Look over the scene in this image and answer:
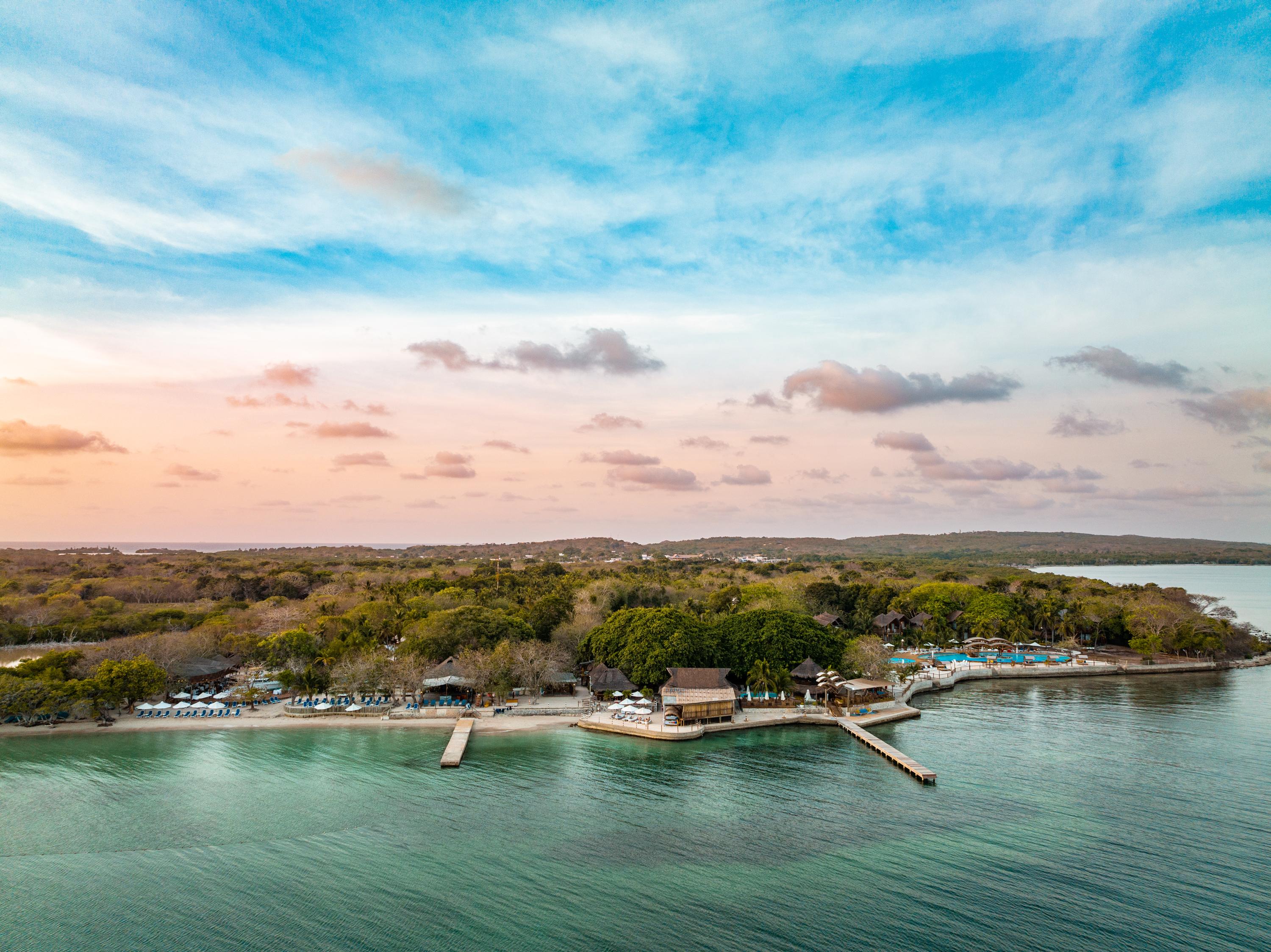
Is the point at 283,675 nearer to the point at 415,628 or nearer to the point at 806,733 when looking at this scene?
the point at 415,628

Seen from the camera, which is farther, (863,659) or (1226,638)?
(1226,638)

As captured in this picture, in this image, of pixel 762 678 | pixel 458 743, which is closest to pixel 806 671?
pixel 762 678

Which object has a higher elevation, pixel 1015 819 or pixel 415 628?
pixel 415 628

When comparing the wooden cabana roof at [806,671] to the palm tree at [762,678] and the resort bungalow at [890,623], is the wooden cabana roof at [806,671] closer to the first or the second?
the palm tree at [762,678]

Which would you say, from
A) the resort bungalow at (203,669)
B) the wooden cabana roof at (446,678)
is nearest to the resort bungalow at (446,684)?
the wooden cabana roof at (446,678)

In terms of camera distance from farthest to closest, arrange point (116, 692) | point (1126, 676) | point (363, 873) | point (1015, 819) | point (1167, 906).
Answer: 1. point (1126, 676)
2. point (116, 692)
3. point (1015, 819)
4. point (363, 873)
5. point (1167, 906)

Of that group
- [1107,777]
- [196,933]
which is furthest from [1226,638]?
[196,933]
